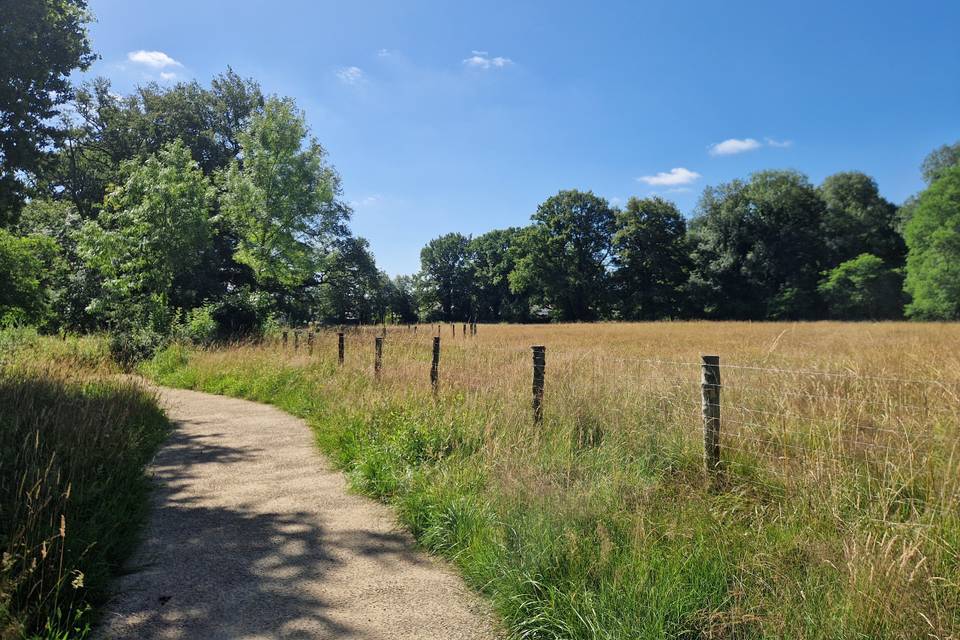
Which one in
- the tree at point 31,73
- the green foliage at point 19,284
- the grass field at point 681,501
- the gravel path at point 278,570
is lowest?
the gravel path at point 278,570

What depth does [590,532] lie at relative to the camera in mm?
3387

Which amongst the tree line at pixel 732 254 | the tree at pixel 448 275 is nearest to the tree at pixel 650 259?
the tree line at pixel 732 254

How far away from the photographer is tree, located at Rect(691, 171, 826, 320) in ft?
181

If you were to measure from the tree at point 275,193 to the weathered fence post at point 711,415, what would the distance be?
23840mm

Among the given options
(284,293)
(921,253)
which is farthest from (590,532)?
(921,253)

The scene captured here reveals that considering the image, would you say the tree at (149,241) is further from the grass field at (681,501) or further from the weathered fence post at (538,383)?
the weathered fence post at (538,383)

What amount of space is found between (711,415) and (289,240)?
24.3 m

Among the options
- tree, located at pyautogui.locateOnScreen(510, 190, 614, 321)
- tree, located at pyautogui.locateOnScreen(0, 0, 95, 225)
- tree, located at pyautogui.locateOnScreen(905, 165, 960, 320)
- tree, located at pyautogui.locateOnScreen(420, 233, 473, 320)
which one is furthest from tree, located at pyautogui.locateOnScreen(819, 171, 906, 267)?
tree, located at pyautogui.locateOnScreen(0, 0, 95, 225)

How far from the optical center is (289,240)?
83.0 feet

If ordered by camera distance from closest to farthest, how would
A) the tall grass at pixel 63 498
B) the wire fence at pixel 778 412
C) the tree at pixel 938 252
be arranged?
1. the tall grass at pixel 63 498
2. the wire fence at pixel 778 412
3. the tree at pixel 938 252

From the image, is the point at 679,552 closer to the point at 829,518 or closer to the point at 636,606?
the point at 636,606

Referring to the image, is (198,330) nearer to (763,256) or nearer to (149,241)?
(149,241)

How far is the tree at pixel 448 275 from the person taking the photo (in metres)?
79.6

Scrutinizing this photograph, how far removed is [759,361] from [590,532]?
30.2 ft
